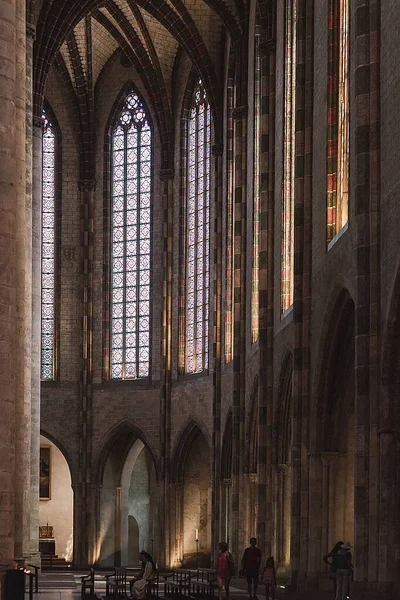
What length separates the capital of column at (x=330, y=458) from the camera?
28.5 meters

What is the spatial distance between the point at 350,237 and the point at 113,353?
76.4 feet

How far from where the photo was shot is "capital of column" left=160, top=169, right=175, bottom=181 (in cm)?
4734

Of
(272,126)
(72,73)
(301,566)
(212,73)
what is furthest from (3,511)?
(72,73)

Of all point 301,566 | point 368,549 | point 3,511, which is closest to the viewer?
point 3,511

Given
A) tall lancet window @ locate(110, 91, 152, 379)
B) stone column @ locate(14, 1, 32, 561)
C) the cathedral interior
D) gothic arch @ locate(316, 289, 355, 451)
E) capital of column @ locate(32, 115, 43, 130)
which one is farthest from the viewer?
tall lancet window @ locate(110, 91, 152, 379)

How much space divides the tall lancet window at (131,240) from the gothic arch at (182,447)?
2832 millimetres

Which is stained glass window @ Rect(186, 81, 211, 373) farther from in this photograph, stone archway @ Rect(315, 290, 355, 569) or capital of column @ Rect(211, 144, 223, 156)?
stone archway @ Rect(315, 290, 355, 569)

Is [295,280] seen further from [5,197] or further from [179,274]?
[179,274]

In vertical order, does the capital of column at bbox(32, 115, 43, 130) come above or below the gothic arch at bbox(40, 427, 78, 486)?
above

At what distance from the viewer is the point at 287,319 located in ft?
107

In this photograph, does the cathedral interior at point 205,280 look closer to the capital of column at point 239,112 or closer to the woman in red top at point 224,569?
the capital of column at point 239,112

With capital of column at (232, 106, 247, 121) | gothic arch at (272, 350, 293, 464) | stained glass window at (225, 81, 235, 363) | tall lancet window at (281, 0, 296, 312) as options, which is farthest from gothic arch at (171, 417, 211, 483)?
tall lancet window at (281, 0, 296, 312)

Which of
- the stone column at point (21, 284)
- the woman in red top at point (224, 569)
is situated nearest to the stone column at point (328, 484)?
the woman in red top at point (224, 569)

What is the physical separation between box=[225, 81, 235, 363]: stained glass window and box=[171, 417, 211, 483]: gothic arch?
412cm
